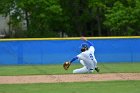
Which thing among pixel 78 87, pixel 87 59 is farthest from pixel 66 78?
pixel 78 87

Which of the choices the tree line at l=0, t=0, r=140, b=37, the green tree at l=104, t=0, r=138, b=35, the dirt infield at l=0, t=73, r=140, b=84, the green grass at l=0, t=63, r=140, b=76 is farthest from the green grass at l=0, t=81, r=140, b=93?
the tree line at l=0, t=0, r=140, b=37

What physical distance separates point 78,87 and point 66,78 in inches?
110

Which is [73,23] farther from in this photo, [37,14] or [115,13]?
[115,13]

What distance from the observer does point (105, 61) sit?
25562 millimetres

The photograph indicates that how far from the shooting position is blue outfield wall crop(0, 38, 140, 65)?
25078 millimetres

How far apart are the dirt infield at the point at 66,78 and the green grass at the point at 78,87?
3.47 ft

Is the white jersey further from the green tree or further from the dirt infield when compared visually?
the green tree

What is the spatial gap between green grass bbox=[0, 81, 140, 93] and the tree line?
69.1ft

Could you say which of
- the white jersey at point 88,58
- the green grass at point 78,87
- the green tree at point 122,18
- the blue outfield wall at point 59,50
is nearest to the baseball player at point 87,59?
the white jersey at point 88,58

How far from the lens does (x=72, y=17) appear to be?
4538cm

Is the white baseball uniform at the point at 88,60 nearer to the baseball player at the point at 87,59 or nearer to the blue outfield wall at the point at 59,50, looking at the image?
the baseball player at the point at 87,59

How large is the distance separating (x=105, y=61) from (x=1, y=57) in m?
5.74

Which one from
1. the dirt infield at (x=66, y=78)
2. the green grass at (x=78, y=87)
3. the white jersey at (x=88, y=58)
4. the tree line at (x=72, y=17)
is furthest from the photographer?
the tree line at (x=72, y=17)

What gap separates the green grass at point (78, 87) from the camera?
13.2m
